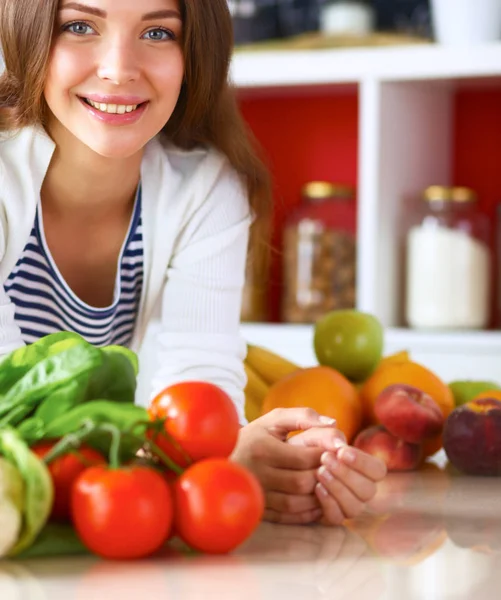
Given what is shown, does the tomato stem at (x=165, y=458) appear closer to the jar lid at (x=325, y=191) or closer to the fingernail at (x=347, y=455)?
the fingernail at (x=347, y=455)

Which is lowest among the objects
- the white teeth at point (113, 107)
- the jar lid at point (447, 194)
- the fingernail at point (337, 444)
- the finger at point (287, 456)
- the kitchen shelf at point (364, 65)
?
the finger at point (287, 456)

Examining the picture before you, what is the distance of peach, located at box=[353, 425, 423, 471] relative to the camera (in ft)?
3.75

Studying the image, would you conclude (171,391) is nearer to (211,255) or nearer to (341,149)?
(211,255)

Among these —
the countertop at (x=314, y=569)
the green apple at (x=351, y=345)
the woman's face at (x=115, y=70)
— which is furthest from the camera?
the green apple at (x=351, y=345)

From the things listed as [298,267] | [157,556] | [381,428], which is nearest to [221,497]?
[157,556]

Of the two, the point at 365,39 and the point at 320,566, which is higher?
the point at 365,39

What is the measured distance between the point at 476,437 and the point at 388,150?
1.29 m

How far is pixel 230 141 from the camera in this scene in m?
1.46

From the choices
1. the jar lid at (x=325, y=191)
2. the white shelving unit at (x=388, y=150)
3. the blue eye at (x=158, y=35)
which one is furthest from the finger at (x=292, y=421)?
the jar lid at (x=325, y=191)

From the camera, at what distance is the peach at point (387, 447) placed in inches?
44.9

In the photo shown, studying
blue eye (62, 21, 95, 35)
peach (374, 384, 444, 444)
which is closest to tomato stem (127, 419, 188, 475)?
peach (374, 384, 444, 444)

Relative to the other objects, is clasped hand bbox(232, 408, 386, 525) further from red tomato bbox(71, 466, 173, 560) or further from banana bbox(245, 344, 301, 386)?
banana bbox(245, 344, 301, 386)

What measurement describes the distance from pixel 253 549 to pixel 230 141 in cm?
80

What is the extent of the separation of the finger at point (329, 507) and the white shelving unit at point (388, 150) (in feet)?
4.48
